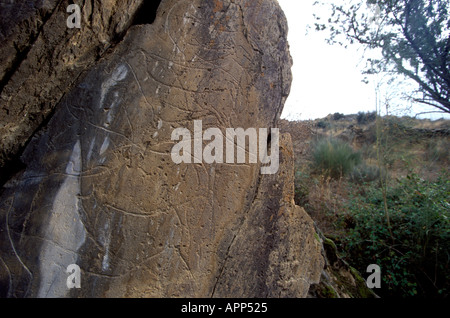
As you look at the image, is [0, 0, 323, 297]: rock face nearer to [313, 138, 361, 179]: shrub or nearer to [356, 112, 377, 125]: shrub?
[313, 138, 361, 179]: shrub

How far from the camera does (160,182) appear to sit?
6.68 feet

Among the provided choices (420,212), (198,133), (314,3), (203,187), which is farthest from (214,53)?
(314,3)

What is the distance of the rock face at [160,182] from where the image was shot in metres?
1.90

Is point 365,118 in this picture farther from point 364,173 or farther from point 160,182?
point 160,182

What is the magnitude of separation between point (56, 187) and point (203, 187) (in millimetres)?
904

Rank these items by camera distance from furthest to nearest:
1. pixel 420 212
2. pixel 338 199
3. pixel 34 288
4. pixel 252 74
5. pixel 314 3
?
pixel 314 3 → pixel 338 199 → pixel 420 212 → pixel 252 74 → pixel 34 288

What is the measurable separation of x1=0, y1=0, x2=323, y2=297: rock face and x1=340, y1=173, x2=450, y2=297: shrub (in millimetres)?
1781

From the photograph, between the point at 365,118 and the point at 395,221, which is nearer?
the point at 395,221

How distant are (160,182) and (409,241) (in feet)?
10.2

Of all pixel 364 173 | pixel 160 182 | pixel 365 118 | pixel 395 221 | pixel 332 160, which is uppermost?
pixel 365 118

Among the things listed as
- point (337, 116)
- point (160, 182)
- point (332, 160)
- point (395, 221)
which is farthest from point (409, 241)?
point (337, 116)

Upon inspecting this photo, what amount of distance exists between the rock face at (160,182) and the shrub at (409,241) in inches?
70.1
